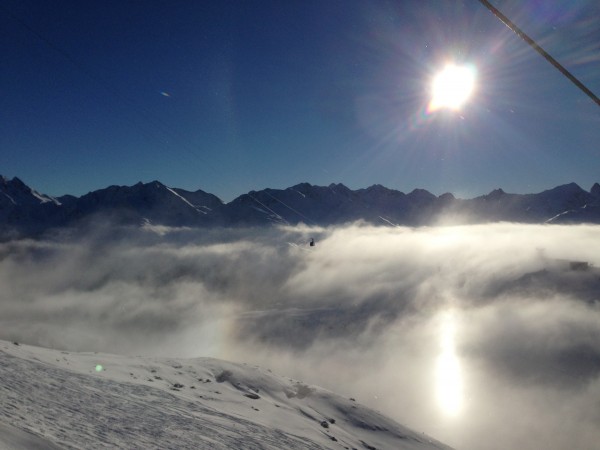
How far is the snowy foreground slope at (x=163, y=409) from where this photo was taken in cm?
1102

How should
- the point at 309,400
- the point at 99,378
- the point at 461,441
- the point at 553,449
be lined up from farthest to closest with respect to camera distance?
the point at 553,449 < the point at 461,441 < the point at 309,400 < the point at 99,378

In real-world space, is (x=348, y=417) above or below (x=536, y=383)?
below

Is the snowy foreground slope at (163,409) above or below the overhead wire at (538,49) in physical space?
below

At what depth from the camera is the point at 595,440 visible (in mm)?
158125

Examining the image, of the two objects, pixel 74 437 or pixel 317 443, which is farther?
pixel 317 443

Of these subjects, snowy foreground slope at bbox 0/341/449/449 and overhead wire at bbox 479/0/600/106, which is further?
snowy foreground slope at bbox 0/341/449/449

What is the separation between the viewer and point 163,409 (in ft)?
51.0

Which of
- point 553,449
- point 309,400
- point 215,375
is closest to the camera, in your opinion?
point 215,375

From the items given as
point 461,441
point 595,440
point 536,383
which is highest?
point 536,383

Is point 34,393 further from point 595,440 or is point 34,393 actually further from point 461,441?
point 595,440

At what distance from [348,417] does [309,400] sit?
10.8ft

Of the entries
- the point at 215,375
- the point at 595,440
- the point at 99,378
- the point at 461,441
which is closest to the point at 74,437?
the point at 99,378

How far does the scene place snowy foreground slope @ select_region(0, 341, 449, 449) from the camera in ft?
36.2

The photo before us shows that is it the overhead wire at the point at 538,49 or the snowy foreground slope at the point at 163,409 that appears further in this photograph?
the snowy foreground slope at the point at 163,409
